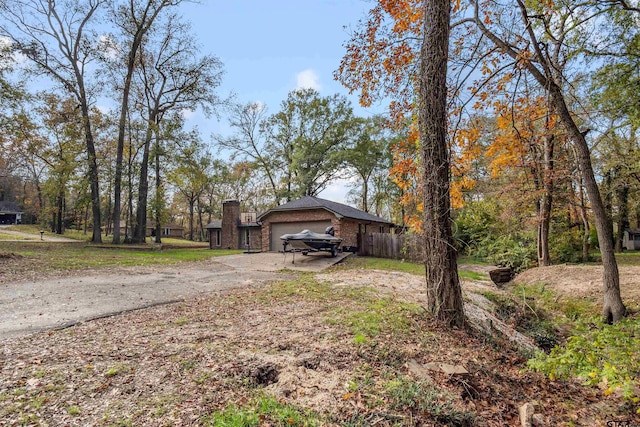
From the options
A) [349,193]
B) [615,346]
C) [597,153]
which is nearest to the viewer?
[615,346]

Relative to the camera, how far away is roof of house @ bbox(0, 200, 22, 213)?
43250 mm

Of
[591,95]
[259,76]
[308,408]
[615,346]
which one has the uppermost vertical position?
[259,76]

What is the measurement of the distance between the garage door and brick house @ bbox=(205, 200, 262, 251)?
7.09 metres

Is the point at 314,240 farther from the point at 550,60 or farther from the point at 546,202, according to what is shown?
the point at 550,60

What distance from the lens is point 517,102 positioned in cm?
685

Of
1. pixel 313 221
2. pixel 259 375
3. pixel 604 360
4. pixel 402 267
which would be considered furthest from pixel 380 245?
pixel 259 375

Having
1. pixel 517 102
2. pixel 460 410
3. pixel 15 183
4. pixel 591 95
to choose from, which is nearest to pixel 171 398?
pixel 460 410

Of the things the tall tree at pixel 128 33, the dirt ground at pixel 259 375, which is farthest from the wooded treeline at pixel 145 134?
the dirt ground at pixel 259 375

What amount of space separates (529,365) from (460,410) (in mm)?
1539

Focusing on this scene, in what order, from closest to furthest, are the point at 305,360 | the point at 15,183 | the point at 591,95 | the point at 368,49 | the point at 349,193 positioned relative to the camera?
the point at 305,360 → the point at 368,49 → the point at 591,95 → the point at 349,193 → the point at 15,183

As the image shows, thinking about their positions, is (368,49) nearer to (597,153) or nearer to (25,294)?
(25,294)

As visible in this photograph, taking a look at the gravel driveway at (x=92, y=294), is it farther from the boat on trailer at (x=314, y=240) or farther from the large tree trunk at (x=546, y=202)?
the large tree trunk at (x=546, y=202)

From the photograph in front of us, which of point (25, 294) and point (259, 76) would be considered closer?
point (25, 294)

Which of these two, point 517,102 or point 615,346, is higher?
point 517,102
